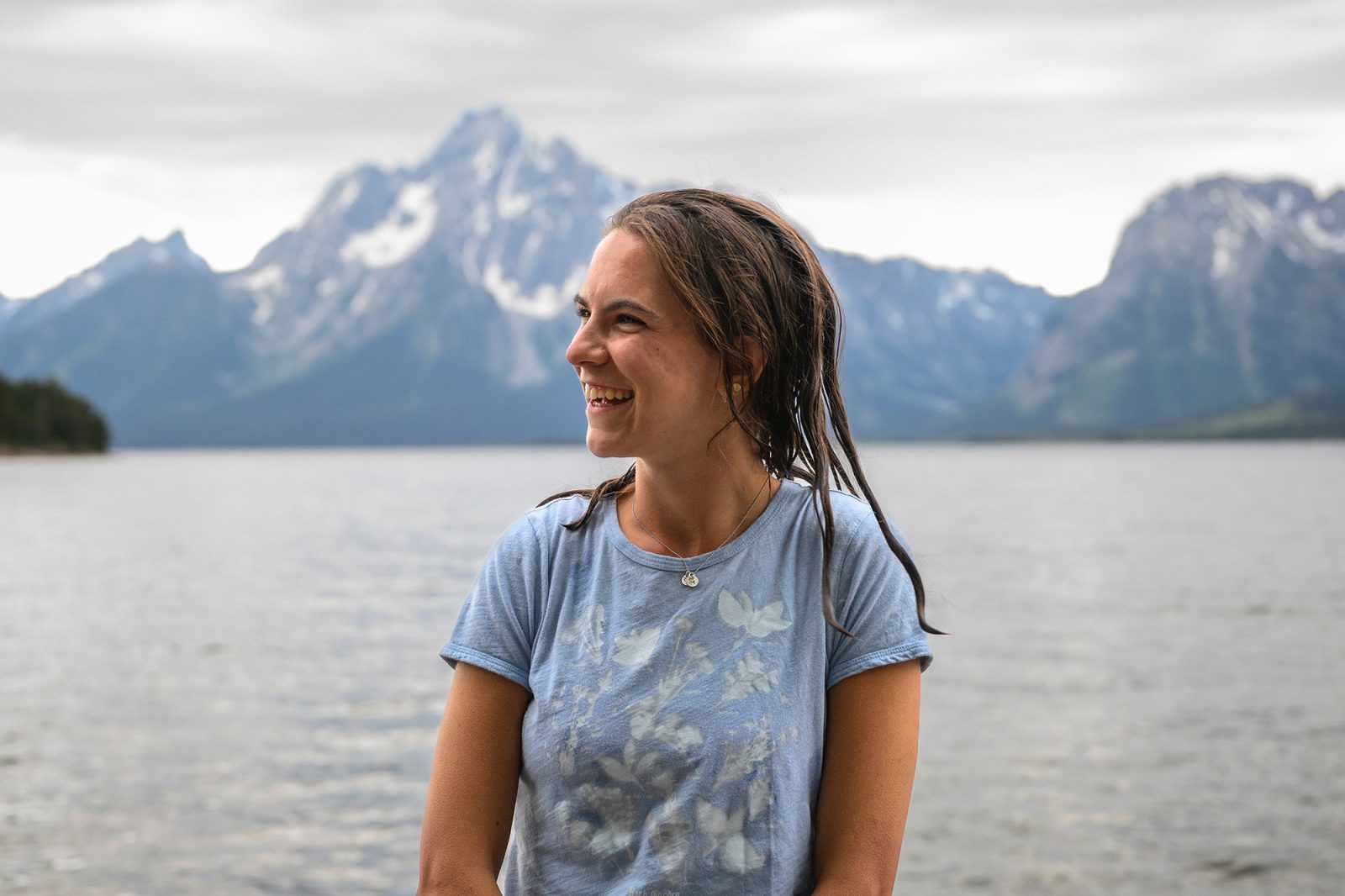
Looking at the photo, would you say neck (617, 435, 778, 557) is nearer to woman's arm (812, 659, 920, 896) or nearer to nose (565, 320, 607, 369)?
nose (565, 320, 607, 369)

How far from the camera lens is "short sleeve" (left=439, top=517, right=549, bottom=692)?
321 centimetres

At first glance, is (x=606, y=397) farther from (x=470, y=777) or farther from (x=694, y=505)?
(x=470, y=777)

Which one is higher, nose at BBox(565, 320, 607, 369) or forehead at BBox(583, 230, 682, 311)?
forehead at BBox(583, 230, 682, 311)

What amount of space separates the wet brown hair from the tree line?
18124cm

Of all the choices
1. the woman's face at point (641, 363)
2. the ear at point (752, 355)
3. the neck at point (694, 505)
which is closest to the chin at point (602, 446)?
the woman's face at point (641, 363)

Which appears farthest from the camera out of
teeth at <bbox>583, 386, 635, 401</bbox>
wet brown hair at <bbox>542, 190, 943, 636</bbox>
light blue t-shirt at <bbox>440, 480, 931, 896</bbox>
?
teeth at <bbox>583, 386, 635, 401</bbox>

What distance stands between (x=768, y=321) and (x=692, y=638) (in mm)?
714

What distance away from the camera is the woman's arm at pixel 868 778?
10.3ft

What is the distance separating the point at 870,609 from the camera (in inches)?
124

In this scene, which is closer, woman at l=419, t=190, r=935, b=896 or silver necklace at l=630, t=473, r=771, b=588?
woman at l=419, t=190, r=935, b=896

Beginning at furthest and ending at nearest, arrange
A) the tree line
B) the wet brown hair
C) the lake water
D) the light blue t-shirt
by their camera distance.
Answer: the tree line → the lake water → the wet brown hair → the light blue t-shirt

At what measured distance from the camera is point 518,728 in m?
3.23

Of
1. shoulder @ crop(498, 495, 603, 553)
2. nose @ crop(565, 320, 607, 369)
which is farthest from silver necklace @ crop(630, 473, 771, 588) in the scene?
nose @ crop(565, 320, 607, 369)

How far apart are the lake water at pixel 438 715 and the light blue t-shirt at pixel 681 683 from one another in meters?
0.76
